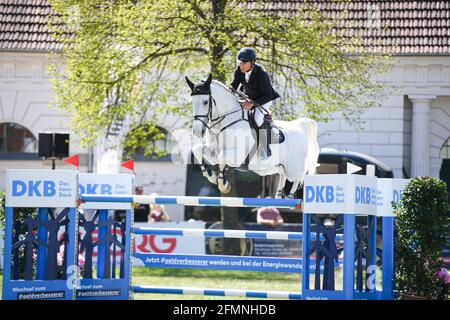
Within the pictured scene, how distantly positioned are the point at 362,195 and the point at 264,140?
74.7 inches

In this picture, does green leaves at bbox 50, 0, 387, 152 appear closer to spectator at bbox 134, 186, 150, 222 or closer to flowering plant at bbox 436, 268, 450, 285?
spectator at bbox 134, 186, 150, 222

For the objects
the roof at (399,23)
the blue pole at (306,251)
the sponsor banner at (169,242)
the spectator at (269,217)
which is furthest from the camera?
the roof at (399,23)

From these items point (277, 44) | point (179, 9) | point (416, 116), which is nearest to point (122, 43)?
point (179, 9)

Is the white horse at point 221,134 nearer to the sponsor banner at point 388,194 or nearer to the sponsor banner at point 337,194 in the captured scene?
the sponsor banner at point 388,194

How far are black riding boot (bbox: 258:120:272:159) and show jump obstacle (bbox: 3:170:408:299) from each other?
900 millimetres

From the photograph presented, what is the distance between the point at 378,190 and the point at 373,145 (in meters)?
16.0

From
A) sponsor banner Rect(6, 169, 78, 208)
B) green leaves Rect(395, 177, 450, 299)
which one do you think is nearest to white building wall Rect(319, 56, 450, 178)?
green leaves Rect(395, 177, 450, 299)

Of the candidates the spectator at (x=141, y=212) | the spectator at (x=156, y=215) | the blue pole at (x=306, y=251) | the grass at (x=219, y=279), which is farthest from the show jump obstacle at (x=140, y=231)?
the spectator at (x=141, y=212)

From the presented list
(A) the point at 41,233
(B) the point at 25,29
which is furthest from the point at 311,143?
(B) the point at 25,29

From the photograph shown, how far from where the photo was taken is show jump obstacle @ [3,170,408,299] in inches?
328

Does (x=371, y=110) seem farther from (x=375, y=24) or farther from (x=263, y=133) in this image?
(x=263, y=133)

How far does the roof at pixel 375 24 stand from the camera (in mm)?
24141

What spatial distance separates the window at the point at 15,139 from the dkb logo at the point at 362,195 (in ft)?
58.8

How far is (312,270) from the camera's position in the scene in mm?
9195
